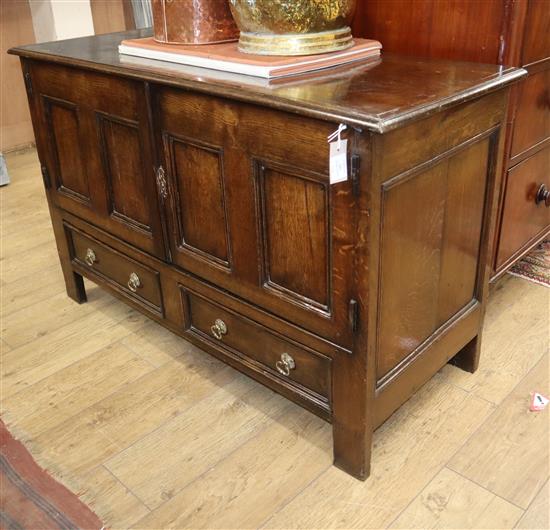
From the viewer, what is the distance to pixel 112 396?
1.62 metres

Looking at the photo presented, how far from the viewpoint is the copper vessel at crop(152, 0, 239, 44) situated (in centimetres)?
142

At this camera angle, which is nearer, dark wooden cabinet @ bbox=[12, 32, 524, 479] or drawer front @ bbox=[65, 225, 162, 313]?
dark wooden cabinet @ bbox=[12, 32, 524, 479]

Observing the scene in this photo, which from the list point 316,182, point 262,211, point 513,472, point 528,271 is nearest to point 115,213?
point 262,211

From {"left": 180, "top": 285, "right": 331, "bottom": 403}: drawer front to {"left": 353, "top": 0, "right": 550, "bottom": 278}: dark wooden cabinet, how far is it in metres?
0.66

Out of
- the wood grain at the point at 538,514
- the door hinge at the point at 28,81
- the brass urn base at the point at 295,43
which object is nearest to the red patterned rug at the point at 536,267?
the wood grain at the point at 538,514

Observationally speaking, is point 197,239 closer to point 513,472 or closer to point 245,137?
point 245,137

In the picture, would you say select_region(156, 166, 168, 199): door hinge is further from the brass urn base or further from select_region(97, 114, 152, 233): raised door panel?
the brass urn base

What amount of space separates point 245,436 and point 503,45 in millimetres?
1022

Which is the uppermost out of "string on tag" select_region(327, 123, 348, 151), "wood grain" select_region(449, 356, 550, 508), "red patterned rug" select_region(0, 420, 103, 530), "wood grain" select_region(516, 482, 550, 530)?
"string on tag" select_region(327, 123, 348, 151)

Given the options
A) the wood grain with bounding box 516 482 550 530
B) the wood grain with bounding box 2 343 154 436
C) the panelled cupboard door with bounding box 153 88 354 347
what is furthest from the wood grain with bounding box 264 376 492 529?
the wood grain with bounding box 2 343 154 436

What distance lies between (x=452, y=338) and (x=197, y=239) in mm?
619

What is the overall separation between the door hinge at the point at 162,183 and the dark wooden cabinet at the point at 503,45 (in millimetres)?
591

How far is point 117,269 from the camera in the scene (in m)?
1.79

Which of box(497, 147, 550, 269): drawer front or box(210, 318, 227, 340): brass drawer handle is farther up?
box(497, 147, 550, 269): drawer front
